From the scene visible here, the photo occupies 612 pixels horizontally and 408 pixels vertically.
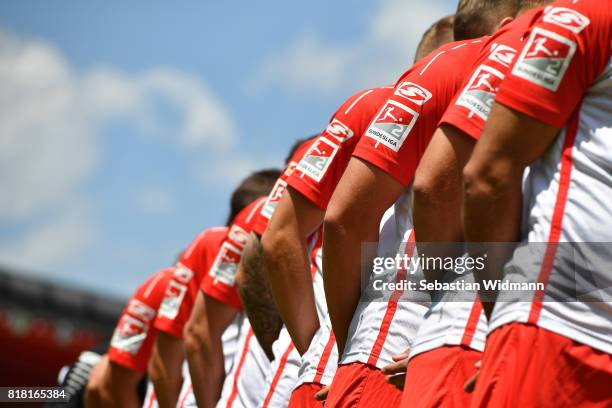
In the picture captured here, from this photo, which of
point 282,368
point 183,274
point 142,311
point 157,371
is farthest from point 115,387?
point 282,368

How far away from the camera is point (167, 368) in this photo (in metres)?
5.75

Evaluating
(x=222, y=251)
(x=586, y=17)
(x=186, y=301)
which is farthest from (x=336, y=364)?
(x=186, y=301)

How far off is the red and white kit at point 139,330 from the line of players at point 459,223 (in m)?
2.35

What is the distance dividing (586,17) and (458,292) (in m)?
0.70

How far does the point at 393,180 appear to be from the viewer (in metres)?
2.86

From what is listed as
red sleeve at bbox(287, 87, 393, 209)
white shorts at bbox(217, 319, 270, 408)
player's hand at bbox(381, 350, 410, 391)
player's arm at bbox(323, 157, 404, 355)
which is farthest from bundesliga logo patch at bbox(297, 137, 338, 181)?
white shorts at bbox(217, 319, 270, 408)

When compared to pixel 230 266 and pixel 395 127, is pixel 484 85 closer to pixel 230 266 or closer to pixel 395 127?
pixel 395 127

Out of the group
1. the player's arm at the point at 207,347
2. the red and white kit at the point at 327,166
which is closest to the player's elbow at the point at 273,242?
the red and white kit at the point at 327,166

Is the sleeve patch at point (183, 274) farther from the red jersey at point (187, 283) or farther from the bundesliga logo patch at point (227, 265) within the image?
the bundesliga logo patch at point (227, 265)

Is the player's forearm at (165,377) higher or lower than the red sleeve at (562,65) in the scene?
lower

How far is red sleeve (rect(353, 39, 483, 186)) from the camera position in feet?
9.34

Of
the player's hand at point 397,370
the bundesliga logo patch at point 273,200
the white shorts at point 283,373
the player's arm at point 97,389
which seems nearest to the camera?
the player's hand at point 397,370

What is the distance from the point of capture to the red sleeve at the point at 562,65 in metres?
2.17

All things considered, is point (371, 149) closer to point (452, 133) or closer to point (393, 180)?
point (393, 180)
